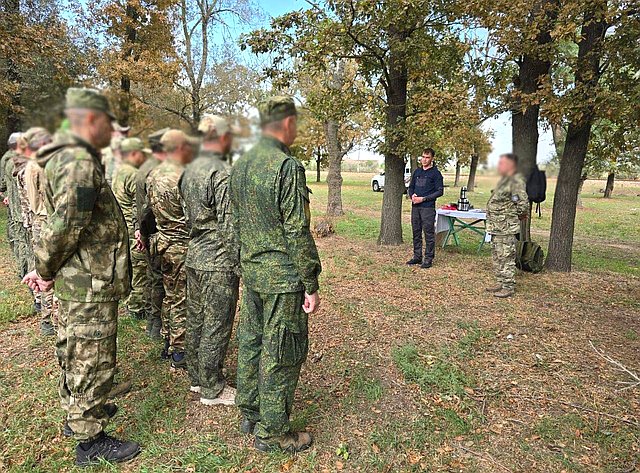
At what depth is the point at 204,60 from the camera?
10.0ft

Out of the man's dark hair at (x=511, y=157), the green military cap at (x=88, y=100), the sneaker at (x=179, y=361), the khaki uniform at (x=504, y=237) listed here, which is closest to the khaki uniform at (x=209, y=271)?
the sneaker at (x=179, y=361)

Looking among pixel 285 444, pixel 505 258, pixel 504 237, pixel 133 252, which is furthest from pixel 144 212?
pixel 505 258

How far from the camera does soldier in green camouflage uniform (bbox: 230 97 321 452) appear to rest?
2340 millimetres

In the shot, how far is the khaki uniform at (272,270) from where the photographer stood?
7.70 feet

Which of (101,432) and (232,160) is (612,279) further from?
(101,432)

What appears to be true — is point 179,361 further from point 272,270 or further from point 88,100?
point 88,100

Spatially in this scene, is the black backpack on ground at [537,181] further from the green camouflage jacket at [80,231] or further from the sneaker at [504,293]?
the sneaker at [504,293]

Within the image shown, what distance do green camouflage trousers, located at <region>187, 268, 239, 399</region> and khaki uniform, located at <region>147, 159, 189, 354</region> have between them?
0.42 metres

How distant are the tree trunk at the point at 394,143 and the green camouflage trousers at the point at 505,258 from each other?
263 centimetres

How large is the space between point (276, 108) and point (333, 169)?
11728mm

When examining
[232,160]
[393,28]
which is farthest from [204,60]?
[393,28]

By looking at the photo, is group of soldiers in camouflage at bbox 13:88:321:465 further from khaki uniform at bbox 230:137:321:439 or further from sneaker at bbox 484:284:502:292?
sneaker at bbox 484:284:502:292

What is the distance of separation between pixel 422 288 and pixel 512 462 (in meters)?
3.61

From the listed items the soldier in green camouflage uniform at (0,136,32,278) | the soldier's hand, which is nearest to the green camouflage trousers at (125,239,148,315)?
the soldier in green camouflage uniform at (0,136,32,278)
